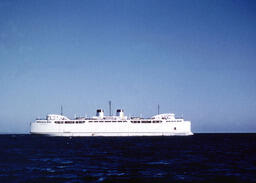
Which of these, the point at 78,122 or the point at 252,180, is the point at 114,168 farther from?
the point at 78,122

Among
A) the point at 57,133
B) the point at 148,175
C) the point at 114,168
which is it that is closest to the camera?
the point at 148,175

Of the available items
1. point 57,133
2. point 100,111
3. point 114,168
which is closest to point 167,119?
point 100,111

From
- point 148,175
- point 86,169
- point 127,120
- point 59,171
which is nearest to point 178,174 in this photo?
point 148,175

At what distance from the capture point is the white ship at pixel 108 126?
9819 centimetres

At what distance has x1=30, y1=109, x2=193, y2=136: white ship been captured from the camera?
322ft

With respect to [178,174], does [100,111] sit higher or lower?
higher

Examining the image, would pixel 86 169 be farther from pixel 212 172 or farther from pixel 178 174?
pixel 212 172

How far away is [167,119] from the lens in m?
101

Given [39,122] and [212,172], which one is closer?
[212,172]

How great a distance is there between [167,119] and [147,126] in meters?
7.42

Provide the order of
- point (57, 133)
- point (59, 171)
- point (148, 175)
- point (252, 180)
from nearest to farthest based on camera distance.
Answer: point (252, 180)
point (148, 175)
point (59, 171)
point (57, 133)

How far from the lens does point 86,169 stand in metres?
22.4

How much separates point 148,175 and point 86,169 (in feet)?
17.0

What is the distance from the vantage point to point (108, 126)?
98625mm
